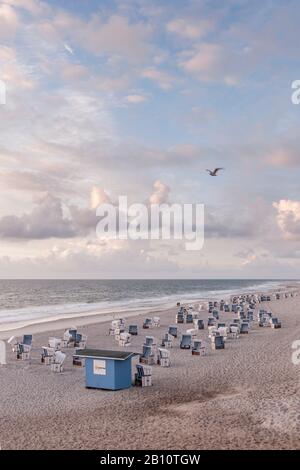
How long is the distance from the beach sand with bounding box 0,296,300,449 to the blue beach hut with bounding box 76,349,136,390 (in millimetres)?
309

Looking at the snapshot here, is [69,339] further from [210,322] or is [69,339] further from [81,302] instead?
[81,302]

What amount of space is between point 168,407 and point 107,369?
2889mm

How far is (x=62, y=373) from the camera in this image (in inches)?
743

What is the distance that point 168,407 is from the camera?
45.7 ft

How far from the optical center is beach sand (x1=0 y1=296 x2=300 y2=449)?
10969 millimetres

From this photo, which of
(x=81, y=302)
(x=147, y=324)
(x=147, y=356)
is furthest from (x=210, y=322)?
(x=81, y=302)

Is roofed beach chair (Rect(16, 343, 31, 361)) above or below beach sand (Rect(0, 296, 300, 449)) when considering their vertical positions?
above

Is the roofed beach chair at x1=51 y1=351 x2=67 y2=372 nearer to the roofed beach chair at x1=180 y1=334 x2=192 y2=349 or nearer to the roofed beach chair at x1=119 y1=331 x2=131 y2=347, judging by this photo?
the roofed beach chair at x1=119 y1=331 x2=131 y2=347

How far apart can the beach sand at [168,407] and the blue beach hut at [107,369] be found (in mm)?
309

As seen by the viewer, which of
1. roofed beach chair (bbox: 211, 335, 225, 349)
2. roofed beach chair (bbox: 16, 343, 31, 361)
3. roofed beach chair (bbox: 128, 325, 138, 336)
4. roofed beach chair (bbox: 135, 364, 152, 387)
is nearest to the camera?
roofed beach chair (bbox: 135, 364, 152, 387)

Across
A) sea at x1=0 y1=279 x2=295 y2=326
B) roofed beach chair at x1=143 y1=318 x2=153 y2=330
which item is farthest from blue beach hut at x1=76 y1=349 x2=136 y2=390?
sea at x1=0 y1=279 x2=295 y2=326
